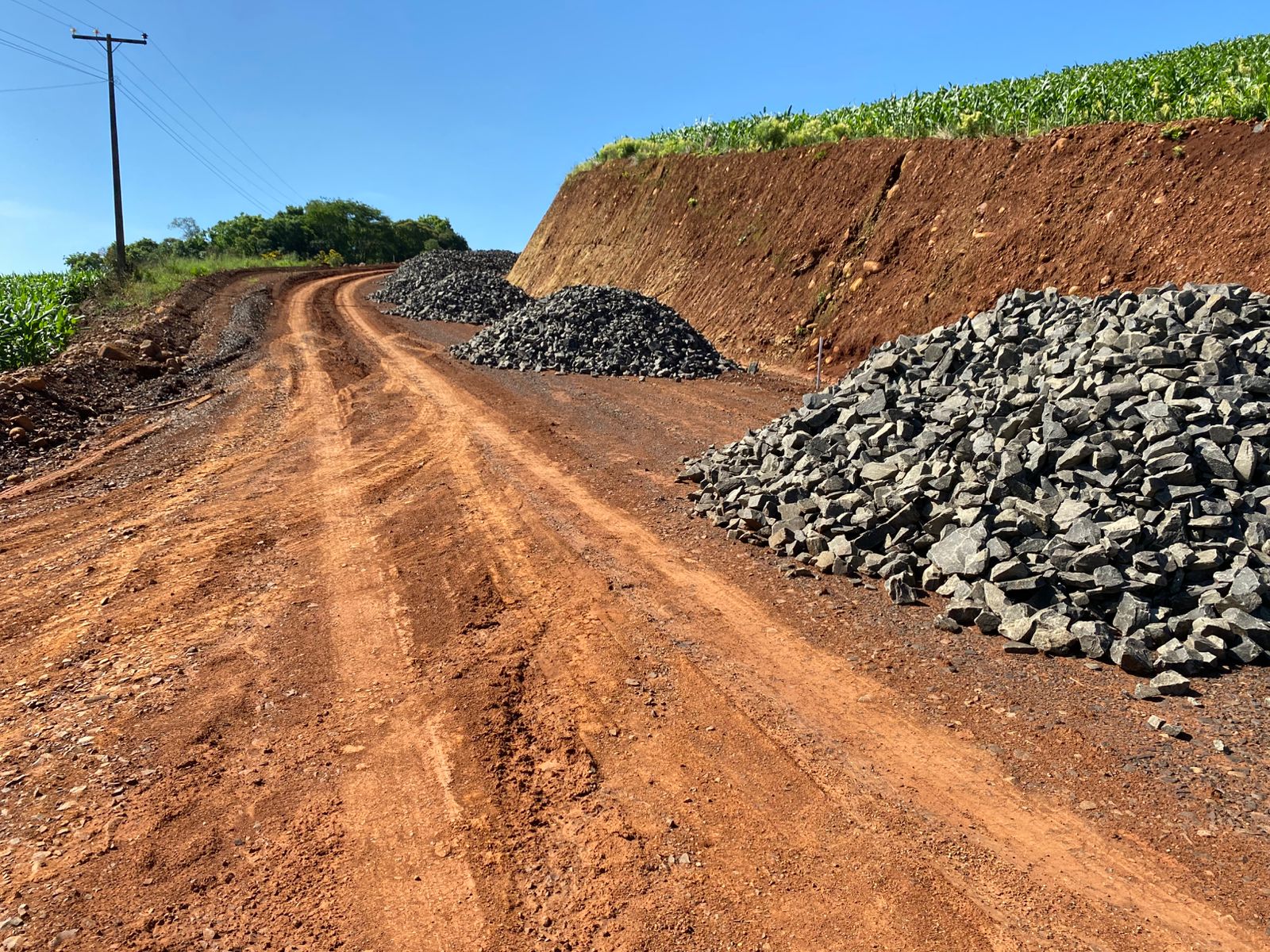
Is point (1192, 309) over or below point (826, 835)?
over

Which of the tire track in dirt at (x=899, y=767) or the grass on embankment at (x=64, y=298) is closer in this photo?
the tire track in dirt at (x=899, y=767)

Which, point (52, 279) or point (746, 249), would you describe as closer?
point (746, 249)

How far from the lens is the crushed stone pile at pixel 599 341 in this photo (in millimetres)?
16328

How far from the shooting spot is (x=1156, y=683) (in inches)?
189

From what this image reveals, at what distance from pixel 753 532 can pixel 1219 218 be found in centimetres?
933

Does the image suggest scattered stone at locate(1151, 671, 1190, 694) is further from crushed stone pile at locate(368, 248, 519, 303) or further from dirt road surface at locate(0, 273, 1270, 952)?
crushed stone pile at locate(368, 248, 519, 303)

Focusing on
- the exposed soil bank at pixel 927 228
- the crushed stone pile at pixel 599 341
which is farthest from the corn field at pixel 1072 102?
the crushed stone pile at pixel 599 341

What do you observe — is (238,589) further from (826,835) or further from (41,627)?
(826,835)

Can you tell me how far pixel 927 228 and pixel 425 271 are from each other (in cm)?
2323

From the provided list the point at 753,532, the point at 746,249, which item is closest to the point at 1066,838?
the point at 753,532

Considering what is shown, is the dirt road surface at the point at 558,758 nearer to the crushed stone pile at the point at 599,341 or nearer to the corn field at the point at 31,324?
the crushed stone pile at the point at 599,341

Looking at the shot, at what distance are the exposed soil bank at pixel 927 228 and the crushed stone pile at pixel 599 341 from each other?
67.9 inches

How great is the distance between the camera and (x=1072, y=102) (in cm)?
1469

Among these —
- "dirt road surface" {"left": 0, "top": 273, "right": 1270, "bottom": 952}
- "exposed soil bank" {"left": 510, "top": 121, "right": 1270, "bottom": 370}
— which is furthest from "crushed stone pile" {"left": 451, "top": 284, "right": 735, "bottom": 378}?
"dirt road surface" {"left": 0, "top": 273, "right": 1270, "bottom": 952}
